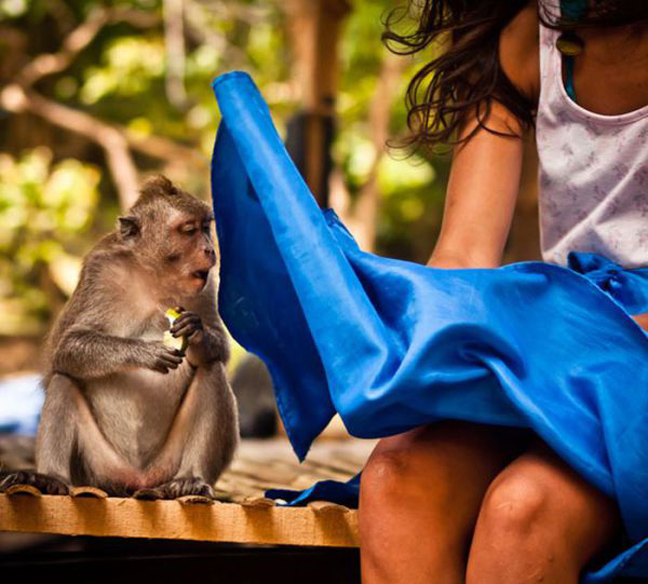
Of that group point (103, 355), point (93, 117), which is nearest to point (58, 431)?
point (103, 355)

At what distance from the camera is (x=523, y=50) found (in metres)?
2.12

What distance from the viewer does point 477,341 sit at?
155 cm

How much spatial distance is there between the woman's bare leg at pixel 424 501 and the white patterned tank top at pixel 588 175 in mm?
501

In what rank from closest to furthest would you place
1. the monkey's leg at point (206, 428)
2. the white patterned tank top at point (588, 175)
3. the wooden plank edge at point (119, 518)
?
the white patterned tank top at point (588, 175), the wooden plank edge at point (119, 518), the monkey's leg at point (206, 428)

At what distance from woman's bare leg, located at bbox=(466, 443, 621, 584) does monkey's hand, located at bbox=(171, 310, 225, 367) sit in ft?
4.12

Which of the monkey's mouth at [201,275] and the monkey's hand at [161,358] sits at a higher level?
the monkey's mouth at [201,275]

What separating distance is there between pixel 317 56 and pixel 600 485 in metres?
4.65

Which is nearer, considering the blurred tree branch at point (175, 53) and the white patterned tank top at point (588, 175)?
the white patterned tank top at point (588, 175)

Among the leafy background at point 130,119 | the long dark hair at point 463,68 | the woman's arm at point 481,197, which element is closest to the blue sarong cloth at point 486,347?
the woman's arm at point 481,197

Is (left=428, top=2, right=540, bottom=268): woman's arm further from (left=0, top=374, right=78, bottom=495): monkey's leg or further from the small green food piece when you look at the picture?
(left=0, top=374, right=78, bottom=495): monkey's leg

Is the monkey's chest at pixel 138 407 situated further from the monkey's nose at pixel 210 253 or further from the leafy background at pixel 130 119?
the leafy background at pixel 130 119

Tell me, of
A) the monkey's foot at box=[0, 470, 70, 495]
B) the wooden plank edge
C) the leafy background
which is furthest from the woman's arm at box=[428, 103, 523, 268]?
the leafy background

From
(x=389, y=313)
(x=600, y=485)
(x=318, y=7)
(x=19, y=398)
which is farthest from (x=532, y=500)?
(x=19, y=398)

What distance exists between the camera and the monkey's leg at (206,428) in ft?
8.91
